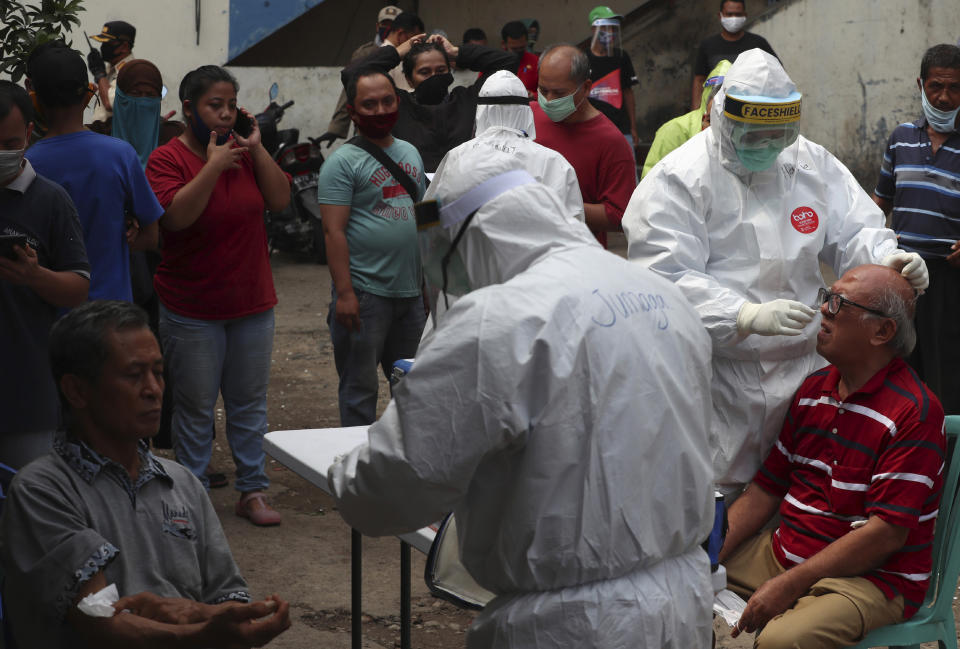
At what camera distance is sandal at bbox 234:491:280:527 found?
204 inches

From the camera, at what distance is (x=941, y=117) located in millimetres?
5723

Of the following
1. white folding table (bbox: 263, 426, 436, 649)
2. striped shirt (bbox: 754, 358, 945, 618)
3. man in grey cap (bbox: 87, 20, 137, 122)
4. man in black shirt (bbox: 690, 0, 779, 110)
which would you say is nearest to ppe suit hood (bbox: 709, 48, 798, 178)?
striped shirt (bbox: 754, 358, 945, 618)

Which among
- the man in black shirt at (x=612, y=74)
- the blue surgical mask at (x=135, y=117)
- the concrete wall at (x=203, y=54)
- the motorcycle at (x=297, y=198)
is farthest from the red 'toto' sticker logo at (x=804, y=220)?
the concrete wall at (x=203, y=54)

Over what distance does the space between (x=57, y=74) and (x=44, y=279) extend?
2.81 feet

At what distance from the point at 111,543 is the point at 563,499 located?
3.03 ft

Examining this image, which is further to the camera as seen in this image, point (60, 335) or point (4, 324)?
point (4, 324)

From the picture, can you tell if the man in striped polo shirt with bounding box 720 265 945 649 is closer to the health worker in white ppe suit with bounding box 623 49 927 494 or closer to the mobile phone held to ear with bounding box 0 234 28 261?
the health worker in white ppe suit with bounding box 623 49 927 494

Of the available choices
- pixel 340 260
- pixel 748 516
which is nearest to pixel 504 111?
pixel 340 260

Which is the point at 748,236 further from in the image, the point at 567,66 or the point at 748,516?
the point at 567,66

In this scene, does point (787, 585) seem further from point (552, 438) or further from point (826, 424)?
point (552, 438)

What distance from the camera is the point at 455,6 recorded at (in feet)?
51.1

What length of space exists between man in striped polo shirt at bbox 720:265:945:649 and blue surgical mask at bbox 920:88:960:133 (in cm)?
258

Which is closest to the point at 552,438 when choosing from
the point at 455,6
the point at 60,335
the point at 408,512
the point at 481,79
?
the point at 408,512

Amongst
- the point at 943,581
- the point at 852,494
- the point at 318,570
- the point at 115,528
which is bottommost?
the point at 318,570
